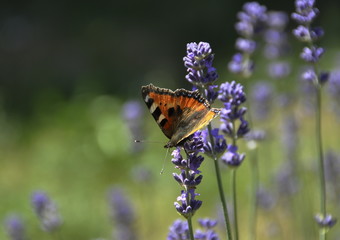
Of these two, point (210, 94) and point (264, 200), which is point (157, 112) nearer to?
point (210, 94)

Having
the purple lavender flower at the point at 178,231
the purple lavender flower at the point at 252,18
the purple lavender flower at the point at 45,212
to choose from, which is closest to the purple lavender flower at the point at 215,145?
the purple lavender flower at the point at 178,231

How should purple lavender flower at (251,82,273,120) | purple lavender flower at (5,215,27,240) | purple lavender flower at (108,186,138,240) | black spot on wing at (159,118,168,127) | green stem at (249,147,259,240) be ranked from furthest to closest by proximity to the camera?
purple lavender flower at (251,82,273,120), purple lavender flower at (108,186,138,240), purple lavender flower at (5,215,27,240), green stem at (249,147,259,240), black spot on wing at (159,118,168,127)

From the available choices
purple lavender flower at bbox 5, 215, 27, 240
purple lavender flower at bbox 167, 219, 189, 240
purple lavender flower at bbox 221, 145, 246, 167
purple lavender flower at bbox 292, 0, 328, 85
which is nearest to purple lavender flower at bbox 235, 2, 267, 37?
purple lavender flower at bbox 292, 0, 328, 85

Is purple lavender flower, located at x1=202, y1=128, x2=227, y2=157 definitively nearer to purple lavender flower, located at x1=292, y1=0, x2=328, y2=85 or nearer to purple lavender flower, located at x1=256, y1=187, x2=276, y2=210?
purple lavender flower, located at x1=292, y1=0, x2=328, y2=85

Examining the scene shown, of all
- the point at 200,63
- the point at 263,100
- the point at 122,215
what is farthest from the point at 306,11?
the point at 122,215

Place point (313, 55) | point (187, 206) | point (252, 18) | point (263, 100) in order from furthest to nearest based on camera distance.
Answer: point (263, 100) → point (252, 18) → point (313, 55) → point (187, 206)

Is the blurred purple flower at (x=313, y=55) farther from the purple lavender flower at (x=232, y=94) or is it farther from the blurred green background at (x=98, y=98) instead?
the blurred green background at (x=98, y=98)
